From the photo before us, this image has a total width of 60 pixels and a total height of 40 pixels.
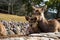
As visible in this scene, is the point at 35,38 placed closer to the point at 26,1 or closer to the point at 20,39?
the point at 20,39

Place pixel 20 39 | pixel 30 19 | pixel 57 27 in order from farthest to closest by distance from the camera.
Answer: pixel 57 27 < pixel 30 19 < pixel 20 39

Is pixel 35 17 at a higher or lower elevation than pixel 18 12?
higher

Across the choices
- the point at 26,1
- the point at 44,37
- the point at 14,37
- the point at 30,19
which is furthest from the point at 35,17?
the point at 26,1

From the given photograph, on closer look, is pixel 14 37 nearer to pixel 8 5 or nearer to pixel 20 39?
pixel 20 39

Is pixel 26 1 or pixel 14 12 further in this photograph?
pixel 26 1

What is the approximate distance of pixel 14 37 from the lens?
14.3ft

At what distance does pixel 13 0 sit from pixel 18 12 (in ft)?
A: 11.4

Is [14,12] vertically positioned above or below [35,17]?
below

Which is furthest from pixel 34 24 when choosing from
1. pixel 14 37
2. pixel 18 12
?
pixel 18 12

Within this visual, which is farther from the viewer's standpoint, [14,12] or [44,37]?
[14,12]

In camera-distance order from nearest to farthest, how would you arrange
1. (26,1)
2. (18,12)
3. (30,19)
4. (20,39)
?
1. (20,39)
2. (30,19)
3. (18,12)
4. (26,1)

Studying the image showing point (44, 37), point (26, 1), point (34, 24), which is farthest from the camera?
point (26, 1)

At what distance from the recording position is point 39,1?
114 ft

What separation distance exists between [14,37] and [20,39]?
14 cm
